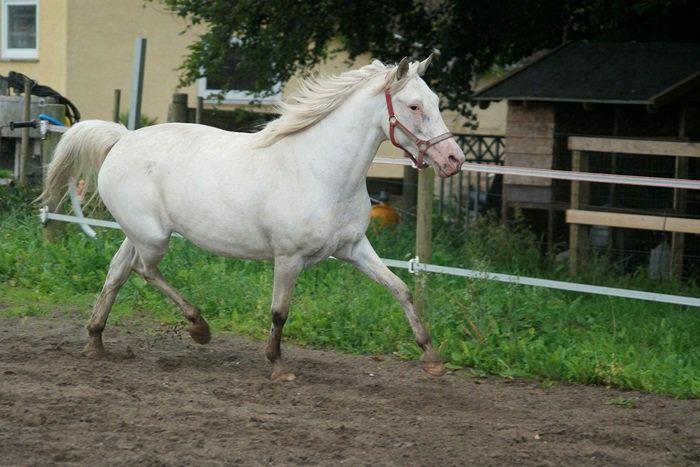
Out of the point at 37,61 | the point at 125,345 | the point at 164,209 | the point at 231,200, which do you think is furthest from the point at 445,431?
the point at 37,61

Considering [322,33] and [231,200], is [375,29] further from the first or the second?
[231,200]

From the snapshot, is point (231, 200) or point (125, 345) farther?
point (125, 345)

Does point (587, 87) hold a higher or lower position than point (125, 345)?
higher

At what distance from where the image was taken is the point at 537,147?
1261 centimetres

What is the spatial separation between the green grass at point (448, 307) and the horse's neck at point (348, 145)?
158 cm

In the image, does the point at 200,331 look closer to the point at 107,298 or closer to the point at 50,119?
the point at 107,298

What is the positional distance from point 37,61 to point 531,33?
10.3m

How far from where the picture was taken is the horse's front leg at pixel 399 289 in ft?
21.4

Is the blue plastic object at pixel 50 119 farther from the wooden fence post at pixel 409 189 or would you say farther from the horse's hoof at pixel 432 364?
the horse's hoof at pixel 432 364

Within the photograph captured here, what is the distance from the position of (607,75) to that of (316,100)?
670 centimetres

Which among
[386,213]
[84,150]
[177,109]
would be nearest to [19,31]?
[177,109]

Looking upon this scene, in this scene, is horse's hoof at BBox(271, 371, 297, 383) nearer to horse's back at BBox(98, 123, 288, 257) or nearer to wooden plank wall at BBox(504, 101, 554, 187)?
horse's back at BBox(98, 123, 288, 257)

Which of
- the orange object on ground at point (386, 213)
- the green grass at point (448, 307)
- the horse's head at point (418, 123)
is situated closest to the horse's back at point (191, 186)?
the horse's head at point (418, 123)

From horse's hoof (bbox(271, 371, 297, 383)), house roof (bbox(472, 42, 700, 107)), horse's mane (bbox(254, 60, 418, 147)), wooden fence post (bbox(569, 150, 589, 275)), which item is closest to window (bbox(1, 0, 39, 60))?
house roof (bbox(472, 42, 700, 107))
